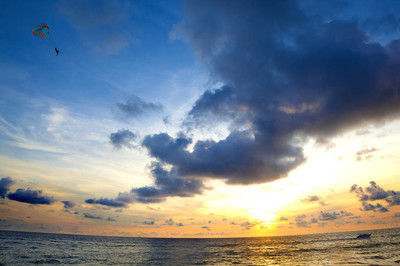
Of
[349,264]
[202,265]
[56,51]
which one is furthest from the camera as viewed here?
[202,265]

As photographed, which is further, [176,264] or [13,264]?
[176,264]

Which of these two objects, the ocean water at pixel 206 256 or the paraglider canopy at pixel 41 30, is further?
the ocean water at pixel 206 256

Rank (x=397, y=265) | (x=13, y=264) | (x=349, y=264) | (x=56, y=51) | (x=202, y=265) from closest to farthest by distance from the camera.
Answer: (x=56, y=51)
(x=397, y=265)
(x=349, y=264)
(x=13, y=264)
(x=202, y=265)

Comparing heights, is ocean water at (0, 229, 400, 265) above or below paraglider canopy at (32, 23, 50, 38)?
below

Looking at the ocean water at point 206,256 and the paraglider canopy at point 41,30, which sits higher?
the paraglider canopy at point 41,30

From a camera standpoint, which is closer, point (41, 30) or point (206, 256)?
point (41, 30)

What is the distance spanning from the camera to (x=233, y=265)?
174ft

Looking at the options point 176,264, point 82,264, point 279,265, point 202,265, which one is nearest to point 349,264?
point 279,265

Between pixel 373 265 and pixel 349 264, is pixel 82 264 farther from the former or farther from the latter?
pixel 373 265

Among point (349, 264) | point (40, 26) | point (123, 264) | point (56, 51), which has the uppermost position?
point (40, 26)

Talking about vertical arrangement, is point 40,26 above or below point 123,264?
above

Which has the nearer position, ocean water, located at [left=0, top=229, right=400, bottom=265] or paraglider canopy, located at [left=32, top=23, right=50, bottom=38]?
paraglider canopy, located at [left=32, top=23, right=50, bottom=38]

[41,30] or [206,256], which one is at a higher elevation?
[41,30]

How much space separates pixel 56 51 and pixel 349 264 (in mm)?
69741
